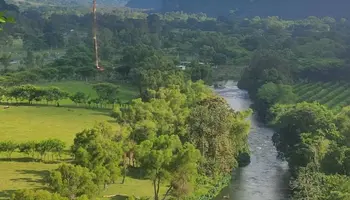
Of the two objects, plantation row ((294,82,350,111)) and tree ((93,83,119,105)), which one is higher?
tree ((93,83,119,105))

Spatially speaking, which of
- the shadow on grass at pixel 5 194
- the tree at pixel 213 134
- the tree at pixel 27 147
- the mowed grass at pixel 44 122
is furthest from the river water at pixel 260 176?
the mowed grass at pixel 44 122

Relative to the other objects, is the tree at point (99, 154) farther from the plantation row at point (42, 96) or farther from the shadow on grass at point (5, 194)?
the plantation row at point (42, 96)

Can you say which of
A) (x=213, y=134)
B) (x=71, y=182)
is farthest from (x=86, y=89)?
(x=71, y=182)

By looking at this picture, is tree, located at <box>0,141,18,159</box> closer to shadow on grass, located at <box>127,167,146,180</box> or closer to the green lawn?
the green lawn

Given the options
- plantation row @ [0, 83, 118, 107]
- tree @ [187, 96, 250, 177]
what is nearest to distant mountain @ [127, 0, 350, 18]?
plantation row @ [0, 83, 118, 107]

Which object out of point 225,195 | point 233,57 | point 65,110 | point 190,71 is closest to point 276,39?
point 233,57

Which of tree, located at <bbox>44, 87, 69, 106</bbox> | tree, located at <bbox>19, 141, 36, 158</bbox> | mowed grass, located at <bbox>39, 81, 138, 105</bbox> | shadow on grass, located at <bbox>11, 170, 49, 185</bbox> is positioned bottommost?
shadow on grass, located at <bbox>11, 170, 49, 185</bbox>
